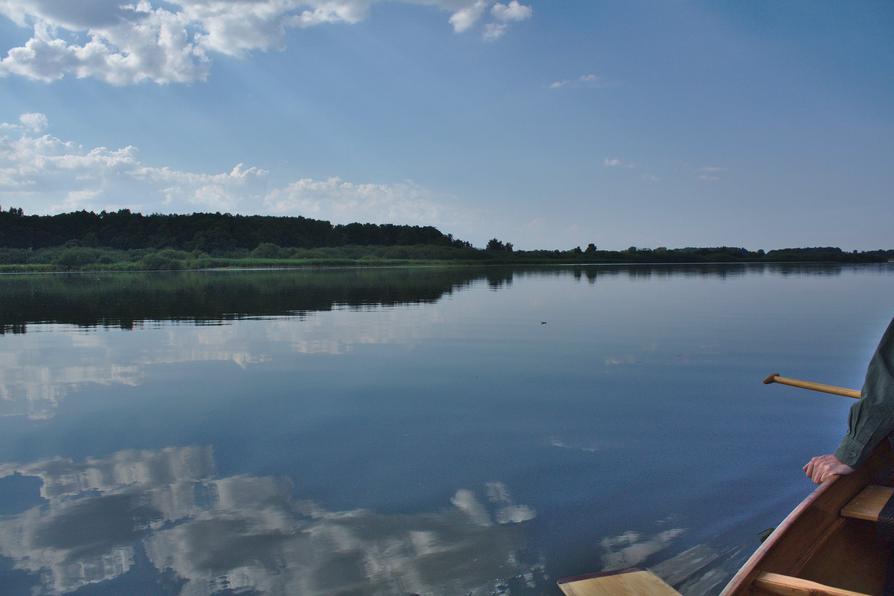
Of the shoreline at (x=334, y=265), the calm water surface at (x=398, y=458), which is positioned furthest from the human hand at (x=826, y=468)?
the shoreline at (x=334, y=265)

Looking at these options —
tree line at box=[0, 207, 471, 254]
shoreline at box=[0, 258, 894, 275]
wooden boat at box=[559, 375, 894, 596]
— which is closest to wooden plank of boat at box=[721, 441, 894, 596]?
wooden boat at box=[559, 375, 894, 596]

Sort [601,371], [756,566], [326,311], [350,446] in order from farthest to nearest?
[326,311]
[601,371]
[350,446]
[756,566]

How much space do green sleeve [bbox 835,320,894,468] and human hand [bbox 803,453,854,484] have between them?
0.34 feet

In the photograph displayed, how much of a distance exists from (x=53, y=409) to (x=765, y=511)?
9410 mm

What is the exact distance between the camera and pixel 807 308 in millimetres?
24141

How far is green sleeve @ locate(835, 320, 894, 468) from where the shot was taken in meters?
3.86

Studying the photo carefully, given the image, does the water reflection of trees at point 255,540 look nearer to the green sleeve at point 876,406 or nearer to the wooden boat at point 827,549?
the wooden boat at point 827,549

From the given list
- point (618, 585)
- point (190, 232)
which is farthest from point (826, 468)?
point (190, 232)

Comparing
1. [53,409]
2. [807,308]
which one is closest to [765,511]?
[53,409]

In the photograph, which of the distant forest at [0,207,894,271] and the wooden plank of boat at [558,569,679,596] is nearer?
the wooden plank of boat at [558,569,679,596]

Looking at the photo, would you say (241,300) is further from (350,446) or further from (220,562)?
(220,562)

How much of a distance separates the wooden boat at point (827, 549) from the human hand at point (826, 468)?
0.17 ft

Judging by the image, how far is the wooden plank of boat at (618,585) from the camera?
13.8 ft

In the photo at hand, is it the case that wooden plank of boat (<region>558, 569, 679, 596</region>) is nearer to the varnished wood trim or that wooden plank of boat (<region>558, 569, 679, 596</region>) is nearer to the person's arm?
the varnished wood trim
